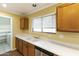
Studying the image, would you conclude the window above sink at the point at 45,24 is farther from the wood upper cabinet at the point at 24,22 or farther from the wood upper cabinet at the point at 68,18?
the wood upper cabinet at the point at 68,18

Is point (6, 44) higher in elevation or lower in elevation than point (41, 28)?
lower

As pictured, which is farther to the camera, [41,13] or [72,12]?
[41,13]

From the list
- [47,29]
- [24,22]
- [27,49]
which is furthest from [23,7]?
[27,49]

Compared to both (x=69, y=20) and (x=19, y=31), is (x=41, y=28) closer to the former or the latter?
(x=19, y=31)

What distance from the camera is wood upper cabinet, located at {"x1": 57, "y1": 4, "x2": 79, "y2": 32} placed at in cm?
137

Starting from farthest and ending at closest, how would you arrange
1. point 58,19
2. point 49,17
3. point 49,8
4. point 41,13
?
1. point 41,13
2. point 49,17
3. point 49,8
4. point 58,19

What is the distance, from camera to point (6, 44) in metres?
4.27

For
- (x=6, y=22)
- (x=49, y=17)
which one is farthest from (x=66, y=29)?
(x=6, y=22)

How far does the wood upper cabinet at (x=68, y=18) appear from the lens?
4.49 feet

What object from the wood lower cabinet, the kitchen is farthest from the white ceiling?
the wood lower cabinet

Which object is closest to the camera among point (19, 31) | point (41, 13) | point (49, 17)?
point (49, 17)

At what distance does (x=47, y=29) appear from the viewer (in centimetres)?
313

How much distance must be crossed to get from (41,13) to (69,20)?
1.94m

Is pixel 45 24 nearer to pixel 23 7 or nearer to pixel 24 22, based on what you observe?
pixel 23 7
